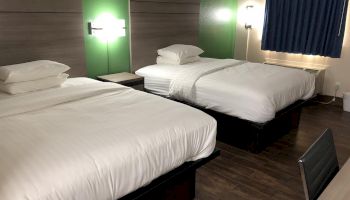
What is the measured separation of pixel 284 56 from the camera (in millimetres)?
4902

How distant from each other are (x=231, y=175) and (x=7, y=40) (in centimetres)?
235

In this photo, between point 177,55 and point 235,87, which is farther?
point 177,55

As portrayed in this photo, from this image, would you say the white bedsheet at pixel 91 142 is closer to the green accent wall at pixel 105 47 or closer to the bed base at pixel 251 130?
the bed base at pixel 251 130

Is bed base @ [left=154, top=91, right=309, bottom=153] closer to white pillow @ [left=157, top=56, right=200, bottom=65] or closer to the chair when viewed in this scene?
white pillow @ [left=157, top=56, right=200, bottom=65]

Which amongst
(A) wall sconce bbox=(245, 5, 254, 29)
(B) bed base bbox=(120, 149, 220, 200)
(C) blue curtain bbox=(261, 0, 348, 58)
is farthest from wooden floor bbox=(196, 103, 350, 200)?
(A) wall sconce bbox=(245, 5, 254, 29)

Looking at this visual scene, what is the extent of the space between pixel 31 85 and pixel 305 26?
13.0 feet

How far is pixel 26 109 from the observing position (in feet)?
6.57

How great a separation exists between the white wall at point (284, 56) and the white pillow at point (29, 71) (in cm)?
363

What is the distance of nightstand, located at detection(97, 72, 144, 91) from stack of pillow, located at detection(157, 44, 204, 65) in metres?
Answer: 0.58

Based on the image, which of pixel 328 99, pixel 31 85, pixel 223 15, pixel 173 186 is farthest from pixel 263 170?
pixel 223 15

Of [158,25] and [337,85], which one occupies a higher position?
[158,25]

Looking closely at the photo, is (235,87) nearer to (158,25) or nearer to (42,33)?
(158,25)

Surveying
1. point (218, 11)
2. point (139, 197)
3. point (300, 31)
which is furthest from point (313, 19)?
point (139, 197)

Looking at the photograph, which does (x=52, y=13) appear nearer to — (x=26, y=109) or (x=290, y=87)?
(x=26, y=109)
